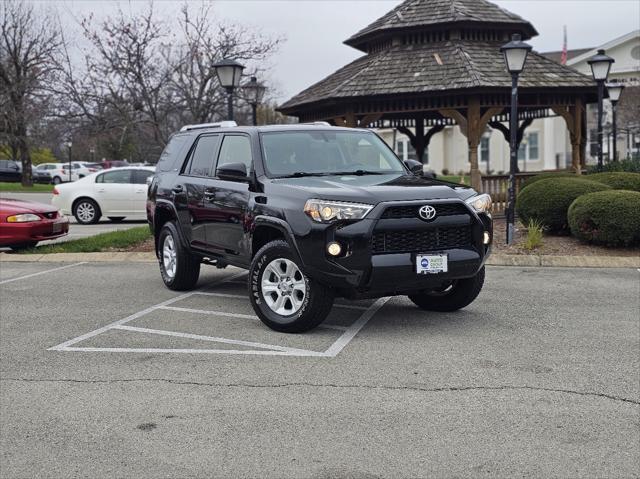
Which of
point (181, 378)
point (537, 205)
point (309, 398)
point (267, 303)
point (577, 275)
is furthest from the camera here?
point (537, 205)

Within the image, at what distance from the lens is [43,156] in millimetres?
75875

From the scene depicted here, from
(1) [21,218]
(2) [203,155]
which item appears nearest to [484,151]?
(1) [21,218]

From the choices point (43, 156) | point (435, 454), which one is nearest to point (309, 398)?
point (435, 454)

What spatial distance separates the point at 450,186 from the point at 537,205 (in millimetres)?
7015

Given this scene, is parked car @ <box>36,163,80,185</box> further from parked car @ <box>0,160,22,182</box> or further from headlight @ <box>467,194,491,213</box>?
headlight @ <box>467,194,491,213</box>

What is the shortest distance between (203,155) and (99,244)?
575 cm

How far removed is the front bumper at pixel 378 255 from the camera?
664 centimetres

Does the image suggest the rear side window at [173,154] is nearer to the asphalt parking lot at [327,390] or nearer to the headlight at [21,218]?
the asphalt parking lot at [327,390]

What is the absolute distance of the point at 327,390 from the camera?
17.9 ft

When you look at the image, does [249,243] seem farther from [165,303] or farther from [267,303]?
[165,303]

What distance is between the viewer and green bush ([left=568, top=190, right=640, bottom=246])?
12.2 meters

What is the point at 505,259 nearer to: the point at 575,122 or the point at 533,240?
the point at 533,240

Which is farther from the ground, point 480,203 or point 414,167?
point 414,167

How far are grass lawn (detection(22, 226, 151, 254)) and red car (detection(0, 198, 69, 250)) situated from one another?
0.27 meters
